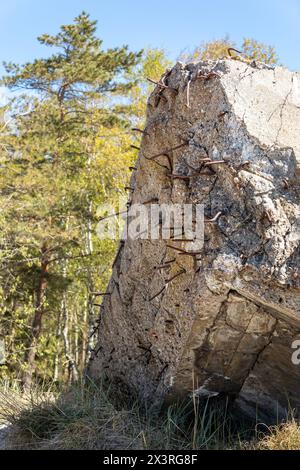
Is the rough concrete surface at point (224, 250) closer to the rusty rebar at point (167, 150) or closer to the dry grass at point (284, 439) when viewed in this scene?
the rusty rebar at point (167, 150)

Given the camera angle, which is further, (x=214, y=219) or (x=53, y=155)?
(x=53, y=155)

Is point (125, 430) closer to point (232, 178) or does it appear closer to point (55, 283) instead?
point (232, 178)

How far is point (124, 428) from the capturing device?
3.76 metres

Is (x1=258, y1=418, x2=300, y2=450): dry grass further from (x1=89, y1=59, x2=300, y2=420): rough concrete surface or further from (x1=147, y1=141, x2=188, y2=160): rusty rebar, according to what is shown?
(x1=147, y1=141, x2=188, y2=160): rusty rebar

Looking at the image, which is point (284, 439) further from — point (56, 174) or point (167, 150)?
point (56, 174)

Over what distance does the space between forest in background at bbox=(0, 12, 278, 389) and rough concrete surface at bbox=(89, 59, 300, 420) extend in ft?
31.0

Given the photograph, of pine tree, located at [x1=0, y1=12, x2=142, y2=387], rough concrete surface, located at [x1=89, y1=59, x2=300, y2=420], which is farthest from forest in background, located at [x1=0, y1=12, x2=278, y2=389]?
rough concrete surface, located at [x1=89, y1=59, x2=300, y2=420]

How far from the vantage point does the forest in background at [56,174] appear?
1446 centimetres

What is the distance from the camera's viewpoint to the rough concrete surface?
3482 millimetres

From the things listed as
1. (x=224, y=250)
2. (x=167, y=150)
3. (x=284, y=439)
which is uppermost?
(x=167, y=150)

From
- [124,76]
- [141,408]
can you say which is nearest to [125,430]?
[141,408]

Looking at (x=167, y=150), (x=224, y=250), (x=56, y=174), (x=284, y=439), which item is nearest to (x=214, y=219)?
(x=224, y=250)

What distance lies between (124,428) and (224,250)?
122 centimetres
